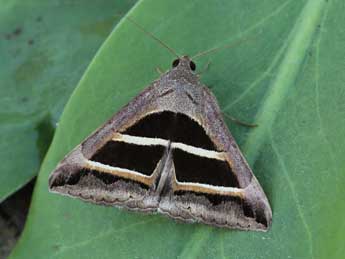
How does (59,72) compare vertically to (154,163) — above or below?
above

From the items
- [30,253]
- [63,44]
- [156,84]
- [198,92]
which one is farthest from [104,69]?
[30,253]

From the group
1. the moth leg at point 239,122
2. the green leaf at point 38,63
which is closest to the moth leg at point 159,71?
the moth leg at point 239,122

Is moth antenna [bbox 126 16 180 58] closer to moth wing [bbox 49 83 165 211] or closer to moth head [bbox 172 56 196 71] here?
moth head [bbox 172 56 196 71]

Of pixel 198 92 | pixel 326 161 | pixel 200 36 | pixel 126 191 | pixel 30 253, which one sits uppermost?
pixel 200 36

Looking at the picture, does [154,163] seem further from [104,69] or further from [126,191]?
[104,69]

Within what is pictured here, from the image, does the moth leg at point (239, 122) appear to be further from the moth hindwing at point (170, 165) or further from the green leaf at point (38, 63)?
the green leaf at point (38, 63)

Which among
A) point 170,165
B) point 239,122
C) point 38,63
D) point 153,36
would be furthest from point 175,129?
point 38,63

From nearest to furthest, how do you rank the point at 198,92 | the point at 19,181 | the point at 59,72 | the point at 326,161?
the point at 326,161
the point at 198,92
the point at 19,181
the point at 59,72

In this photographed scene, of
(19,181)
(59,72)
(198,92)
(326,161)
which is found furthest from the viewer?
(59,72)
